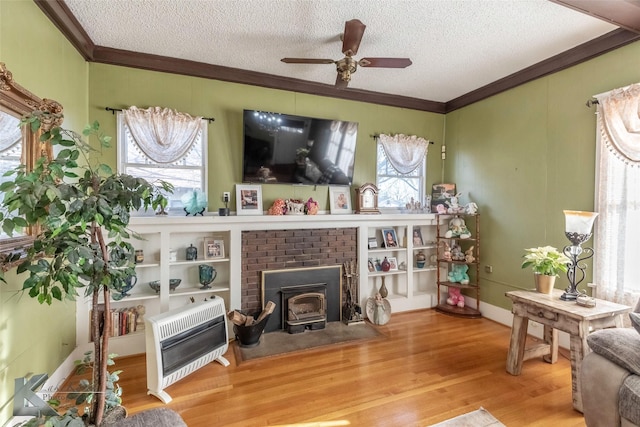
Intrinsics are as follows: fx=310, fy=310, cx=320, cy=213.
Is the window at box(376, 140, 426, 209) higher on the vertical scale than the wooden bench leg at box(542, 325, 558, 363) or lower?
higher

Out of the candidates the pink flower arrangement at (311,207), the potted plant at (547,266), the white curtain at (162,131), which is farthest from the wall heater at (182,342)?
the potted plant at (547,266)

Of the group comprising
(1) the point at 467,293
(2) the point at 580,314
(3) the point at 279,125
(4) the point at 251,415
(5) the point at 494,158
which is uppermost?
(3) the point at 279,125

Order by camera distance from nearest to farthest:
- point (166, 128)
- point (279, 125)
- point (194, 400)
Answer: point (194, 400), point (166, 128), point (279, 125)

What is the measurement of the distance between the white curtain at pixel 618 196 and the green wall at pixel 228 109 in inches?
84.0

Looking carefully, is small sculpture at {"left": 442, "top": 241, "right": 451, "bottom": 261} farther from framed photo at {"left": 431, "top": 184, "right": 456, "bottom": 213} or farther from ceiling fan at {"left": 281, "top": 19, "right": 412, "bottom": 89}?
ceiling fan at {"left": 281, "top": 19, "right": 412, "bottom": 89}

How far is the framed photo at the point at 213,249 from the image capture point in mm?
3318

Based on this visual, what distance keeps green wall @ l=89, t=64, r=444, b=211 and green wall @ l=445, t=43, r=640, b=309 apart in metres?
0.88

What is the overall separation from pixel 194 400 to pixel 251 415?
48 centimetres

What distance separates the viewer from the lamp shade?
247cm

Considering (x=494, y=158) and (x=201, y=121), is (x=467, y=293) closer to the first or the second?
(x=494, y=158)

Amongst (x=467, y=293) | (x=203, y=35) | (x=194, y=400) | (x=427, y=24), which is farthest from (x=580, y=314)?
(x=203, y=35)

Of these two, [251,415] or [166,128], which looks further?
[166,128]

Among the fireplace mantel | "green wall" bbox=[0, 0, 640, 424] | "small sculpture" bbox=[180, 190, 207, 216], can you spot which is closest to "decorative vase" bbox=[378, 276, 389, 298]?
the fireplace mantel

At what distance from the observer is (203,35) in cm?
274
